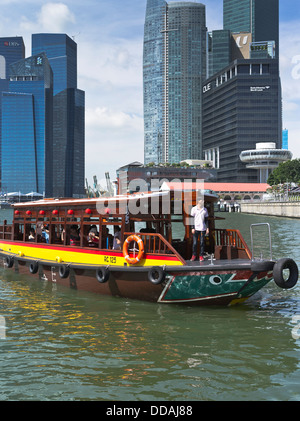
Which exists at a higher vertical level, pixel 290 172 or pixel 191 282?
pixel 290 172

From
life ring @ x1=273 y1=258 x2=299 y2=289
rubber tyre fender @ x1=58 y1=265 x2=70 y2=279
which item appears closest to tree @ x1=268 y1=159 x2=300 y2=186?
rubber tyre fender @ x1=58 y1=265 x2=70 y2=279

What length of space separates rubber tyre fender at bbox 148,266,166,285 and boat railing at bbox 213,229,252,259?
210 cm

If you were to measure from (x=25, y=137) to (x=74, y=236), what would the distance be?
174131 millimetres

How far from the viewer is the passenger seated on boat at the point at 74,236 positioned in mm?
14337

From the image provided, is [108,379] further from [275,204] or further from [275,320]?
[275,204]

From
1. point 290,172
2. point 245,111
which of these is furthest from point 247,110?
point 290,172

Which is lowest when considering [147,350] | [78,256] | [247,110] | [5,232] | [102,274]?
[147,350]

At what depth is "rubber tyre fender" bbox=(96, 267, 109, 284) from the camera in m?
12.5

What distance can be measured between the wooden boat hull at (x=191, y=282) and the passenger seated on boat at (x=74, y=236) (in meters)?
1.39

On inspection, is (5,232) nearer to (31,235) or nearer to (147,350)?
(31,235)

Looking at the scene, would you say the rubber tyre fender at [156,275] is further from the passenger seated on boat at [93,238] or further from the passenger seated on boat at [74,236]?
the passenger seated on boat at [74,236]

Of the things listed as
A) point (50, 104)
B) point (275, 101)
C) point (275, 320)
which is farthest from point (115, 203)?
point (50, 104)

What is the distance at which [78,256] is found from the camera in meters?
13.8

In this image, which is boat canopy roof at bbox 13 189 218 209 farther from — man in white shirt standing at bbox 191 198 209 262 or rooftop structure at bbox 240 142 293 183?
rooftop structure at bbox 240 142 293 183
